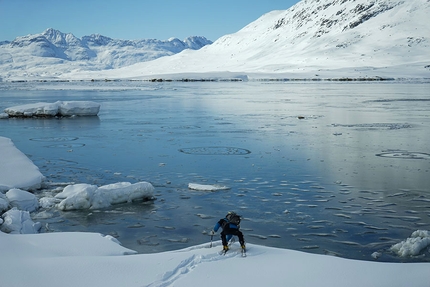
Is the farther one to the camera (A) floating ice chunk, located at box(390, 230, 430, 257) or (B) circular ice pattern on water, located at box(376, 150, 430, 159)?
(B) circular ice pattern on water, located at box(376, 150, 430, 159)

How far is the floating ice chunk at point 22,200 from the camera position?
312 inches

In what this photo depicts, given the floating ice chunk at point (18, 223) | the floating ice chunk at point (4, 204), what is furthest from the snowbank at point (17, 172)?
the floating ice chunk at point (18, 223)

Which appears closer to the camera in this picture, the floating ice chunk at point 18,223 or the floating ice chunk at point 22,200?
the floating ice chunk at point 18,223

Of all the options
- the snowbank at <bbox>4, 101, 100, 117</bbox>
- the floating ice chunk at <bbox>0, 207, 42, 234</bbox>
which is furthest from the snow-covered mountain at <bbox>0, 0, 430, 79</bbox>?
the floating ice chunk at <bbox>0, 207, 42, 234</bbox>

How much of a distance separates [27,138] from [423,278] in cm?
1439

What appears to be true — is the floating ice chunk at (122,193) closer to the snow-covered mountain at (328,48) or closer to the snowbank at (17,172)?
the snowbank at (17,172)

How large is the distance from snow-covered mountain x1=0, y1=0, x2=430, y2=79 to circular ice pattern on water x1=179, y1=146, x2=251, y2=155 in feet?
279

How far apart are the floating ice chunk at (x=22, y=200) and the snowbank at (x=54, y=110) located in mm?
15590

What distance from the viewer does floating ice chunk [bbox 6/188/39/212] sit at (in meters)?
7.92

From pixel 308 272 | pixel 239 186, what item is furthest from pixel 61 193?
pixel 308 272

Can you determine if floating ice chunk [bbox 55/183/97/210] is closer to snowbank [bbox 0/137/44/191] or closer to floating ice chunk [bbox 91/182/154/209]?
floating ice chunk [bbox 91/182/154/209]

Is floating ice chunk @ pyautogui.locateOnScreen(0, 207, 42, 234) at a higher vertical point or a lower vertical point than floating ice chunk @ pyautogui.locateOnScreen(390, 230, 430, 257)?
higher

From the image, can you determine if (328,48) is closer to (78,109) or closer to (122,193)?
(78,109)

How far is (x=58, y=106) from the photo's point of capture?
23469 millimetres
